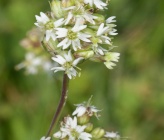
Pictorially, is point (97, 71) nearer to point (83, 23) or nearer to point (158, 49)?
point (158, 49)

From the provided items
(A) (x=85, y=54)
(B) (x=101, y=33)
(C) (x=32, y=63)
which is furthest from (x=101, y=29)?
(C) (x=32, y=63)

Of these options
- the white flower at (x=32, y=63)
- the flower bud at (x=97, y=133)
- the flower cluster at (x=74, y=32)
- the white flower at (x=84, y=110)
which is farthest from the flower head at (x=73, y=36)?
the white flower at (x=32, y=63)

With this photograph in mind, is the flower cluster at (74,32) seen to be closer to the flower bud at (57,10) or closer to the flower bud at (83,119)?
the flower bud at (57,10)

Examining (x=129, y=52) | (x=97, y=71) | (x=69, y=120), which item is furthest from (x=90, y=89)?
(x=69, y=120)

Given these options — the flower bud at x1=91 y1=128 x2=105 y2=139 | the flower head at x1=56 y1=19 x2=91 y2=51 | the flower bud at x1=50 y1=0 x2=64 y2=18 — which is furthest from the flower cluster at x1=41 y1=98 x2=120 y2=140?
the flower bud at x1=50 y1=0 x2=64 y2=18

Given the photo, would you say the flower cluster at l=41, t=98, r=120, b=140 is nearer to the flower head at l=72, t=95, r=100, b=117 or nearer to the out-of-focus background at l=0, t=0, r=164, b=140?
the flower head at l=72, t=95, r=100, b=117
